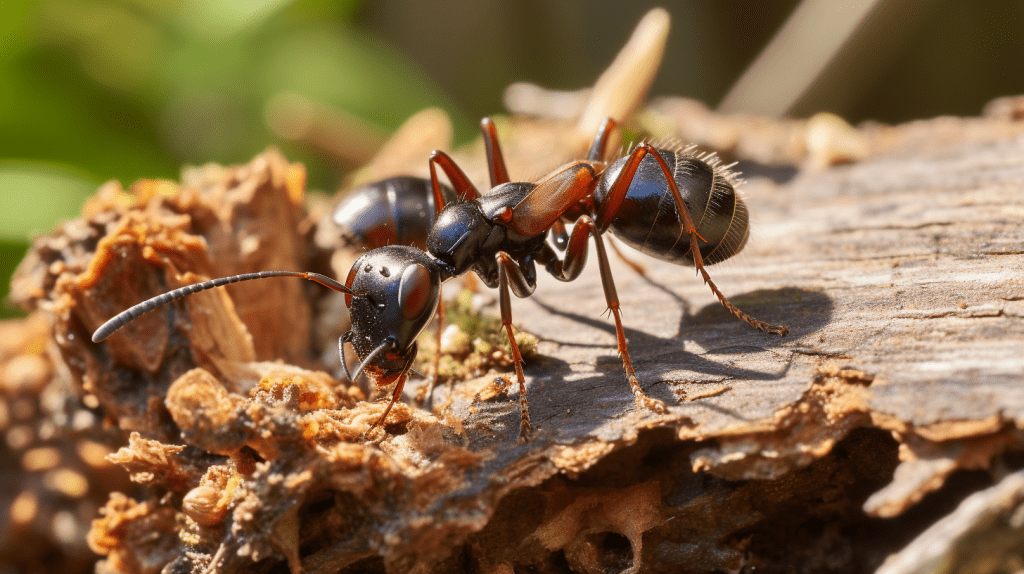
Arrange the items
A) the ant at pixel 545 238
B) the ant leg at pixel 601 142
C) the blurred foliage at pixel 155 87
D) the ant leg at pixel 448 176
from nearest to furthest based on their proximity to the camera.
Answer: the ant at pixel 545 238 → the ant leg at pixel 448 176 → the ant leg at pixel 601 142 → the blurred foliage at pixel 155 87

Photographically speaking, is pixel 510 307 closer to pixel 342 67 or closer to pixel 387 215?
pixel 387 215

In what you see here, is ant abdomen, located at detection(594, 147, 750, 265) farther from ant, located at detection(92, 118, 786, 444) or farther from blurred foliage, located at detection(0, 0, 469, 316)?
blurred foliage, located at detection(0, 0, 469, 316)

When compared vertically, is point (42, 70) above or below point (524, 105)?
above

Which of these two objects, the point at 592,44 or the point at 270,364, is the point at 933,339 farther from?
the point at 592,44

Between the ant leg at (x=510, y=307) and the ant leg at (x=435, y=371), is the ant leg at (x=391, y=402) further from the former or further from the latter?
the ant leg at (x=510, y=307)

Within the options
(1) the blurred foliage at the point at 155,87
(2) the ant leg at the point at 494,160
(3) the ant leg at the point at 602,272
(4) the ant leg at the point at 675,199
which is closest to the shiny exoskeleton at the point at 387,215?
(2) the ant leg at the point at 494,160

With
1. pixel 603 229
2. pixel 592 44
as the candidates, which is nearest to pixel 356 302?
pixel 603 229
